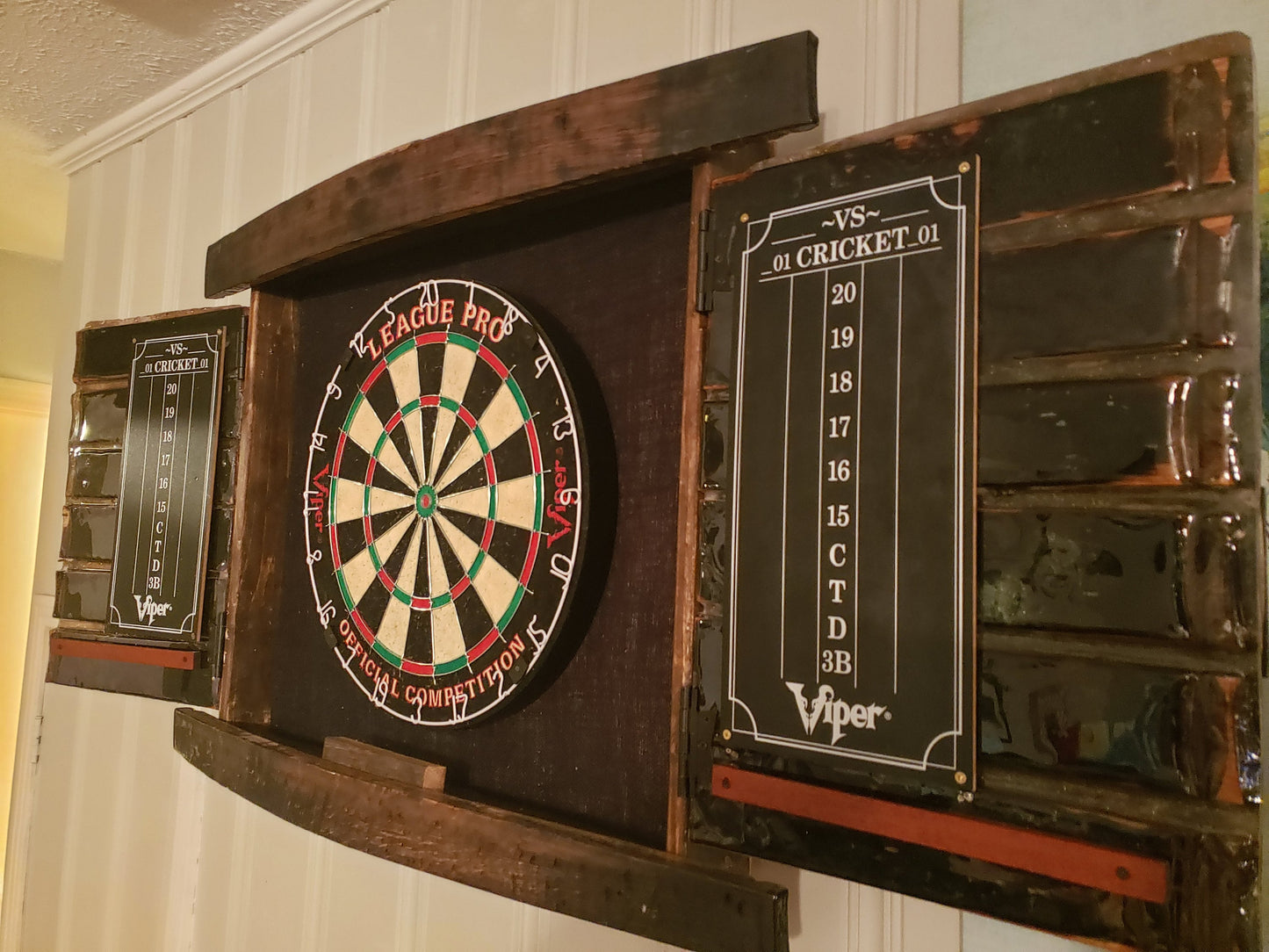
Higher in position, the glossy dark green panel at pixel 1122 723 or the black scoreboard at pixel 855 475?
the black scoreboard at pixel 855 475

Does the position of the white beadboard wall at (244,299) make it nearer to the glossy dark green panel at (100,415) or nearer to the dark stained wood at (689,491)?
the dark stained wood at (689,491)

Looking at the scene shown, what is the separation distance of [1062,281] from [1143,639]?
1.02 ft

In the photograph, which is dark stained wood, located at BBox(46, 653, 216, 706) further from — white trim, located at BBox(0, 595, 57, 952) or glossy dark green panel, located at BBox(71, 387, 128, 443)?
white trim, located at BBox(0, 595, 57, 952)

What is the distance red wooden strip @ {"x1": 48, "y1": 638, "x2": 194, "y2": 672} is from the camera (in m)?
1.50

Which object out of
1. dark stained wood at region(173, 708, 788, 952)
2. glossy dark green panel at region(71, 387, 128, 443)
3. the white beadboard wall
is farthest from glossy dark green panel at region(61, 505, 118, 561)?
dark stained wood at region(173, 708, 788, 952)

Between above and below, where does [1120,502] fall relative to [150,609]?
above

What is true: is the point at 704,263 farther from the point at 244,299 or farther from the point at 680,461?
the point at 244,299

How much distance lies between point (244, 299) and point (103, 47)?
729 millimetres

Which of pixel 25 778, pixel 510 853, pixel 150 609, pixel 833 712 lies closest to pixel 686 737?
pixel 833 712

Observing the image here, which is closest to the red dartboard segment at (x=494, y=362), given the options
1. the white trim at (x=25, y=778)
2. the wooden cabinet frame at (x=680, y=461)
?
the wooden cabinet frame at (x=680, y=461)

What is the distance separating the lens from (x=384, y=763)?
1155 millimetres

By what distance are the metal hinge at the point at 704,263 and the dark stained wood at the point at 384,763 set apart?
73 centimetres

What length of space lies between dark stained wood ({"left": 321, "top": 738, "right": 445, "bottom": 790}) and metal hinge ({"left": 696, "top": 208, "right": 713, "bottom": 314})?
73cm

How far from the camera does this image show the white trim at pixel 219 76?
1669 millimetres
